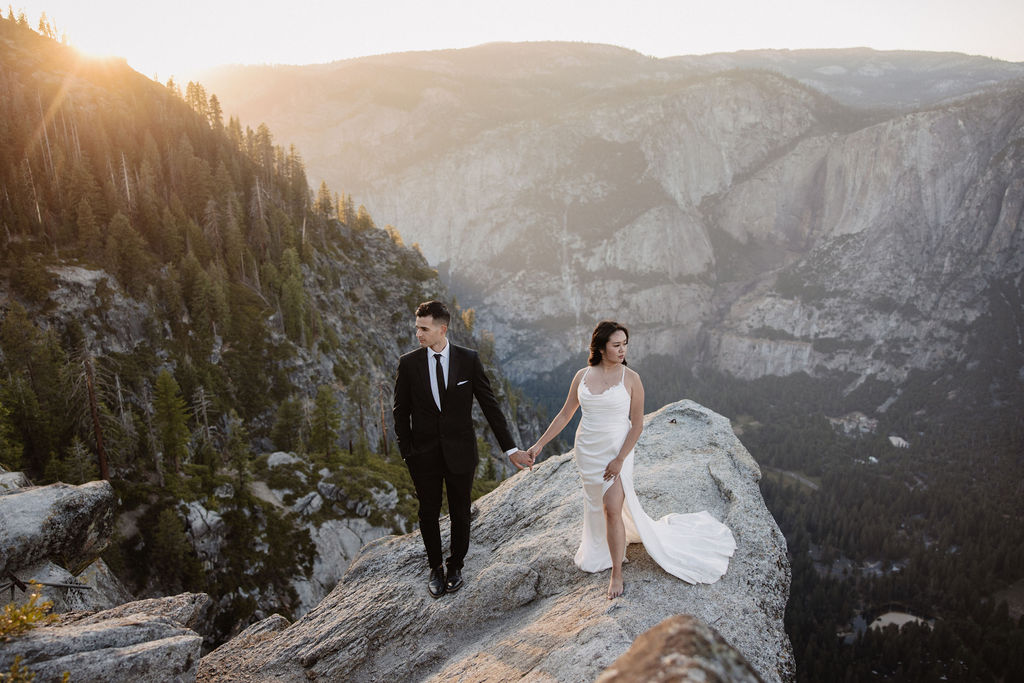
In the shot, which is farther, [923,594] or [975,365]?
[975,365]

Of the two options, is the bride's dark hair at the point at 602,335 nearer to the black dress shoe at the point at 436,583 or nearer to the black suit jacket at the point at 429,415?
the black suit jacket at the point at 429,415

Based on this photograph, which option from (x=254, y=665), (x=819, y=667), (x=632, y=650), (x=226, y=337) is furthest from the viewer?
(x=819, y=667)

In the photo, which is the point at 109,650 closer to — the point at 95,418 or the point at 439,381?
A: the point at 439,381

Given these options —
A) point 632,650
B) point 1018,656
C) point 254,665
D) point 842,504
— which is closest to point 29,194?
point 254,665

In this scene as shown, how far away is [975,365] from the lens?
17550 cm

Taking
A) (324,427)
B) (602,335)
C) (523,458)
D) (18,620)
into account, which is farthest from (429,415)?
(324,427)

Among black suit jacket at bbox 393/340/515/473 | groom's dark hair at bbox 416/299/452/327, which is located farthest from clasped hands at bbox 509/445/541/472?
groom's dark hair at bbox 416/299/452/327

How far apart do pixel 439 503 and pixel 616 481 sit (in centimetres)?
254

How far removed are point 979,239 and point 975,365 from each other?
160 ft

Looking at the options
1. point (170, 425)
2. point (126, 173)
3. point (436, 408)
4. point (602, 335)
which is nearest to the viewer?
point (602, 335)

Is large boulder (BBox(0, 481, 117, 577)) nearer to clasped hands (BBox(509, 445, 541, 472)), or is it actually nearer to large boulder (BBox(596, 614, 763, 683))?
clasped hands (BBox(509, 445, 541, 472))

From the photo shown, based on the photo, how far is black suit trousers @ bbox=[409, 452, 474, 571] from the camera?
7.40m

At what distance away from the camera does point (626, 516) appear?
7.25m

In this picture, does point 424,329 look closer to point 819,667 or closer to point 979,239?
point 819,667
